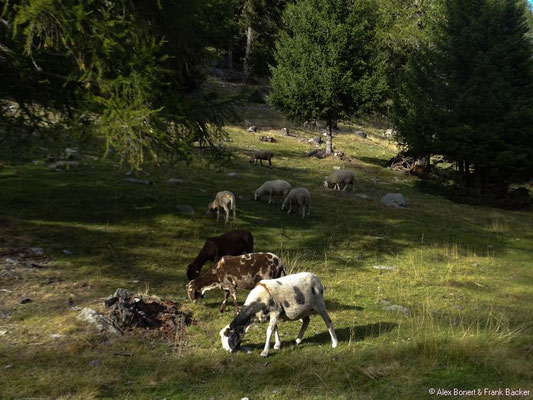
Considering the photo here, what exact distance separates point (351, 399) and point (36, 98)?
448 inches

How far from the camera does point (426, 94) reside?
1256 inches

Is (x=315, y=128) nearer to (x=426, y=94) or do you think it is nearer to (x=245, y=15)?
(x=245, y=15)

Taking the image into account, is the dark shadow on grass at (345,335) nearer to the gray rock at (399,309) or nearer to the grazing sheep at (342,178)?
the gray rock at (399,309)

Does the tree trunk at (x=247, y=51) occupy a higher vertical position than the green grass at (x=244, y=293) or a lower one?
higher

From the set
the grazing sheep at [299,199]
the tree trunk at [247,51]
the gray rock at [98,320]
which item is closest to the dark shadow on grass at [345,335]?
the gray rock at [98,320]

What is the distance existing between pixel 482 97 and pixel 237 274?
2432cm

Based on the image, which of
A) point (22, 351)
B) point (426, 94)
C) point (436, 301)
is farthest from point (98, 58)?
point (426, 94)

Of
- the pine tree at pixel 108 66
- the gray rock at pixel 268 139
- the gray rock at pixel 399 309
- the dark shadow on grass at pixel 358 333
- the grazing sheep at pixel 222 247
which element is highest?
the pine tree at pixel 108 66

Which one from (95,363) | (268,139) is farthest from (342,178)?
(95,363)

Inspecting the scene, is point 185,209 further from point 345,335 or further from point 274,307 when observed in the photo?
point 274,307

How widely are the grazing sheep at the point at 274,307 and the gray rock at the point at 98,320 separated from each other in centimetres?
210

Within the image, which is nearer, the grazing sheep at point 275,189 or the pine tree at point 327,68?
the grazing sheep at point 275,189

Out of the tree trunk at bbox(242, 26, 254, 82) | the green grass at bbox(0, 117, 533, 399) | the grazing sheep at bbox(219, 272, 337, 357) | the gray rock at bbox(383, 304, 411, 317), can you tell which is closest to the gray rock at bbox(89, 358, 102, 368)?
the green grass at bbox(0, 117, 533, 399)

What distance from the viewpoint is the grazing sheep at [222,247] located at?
482 inches
